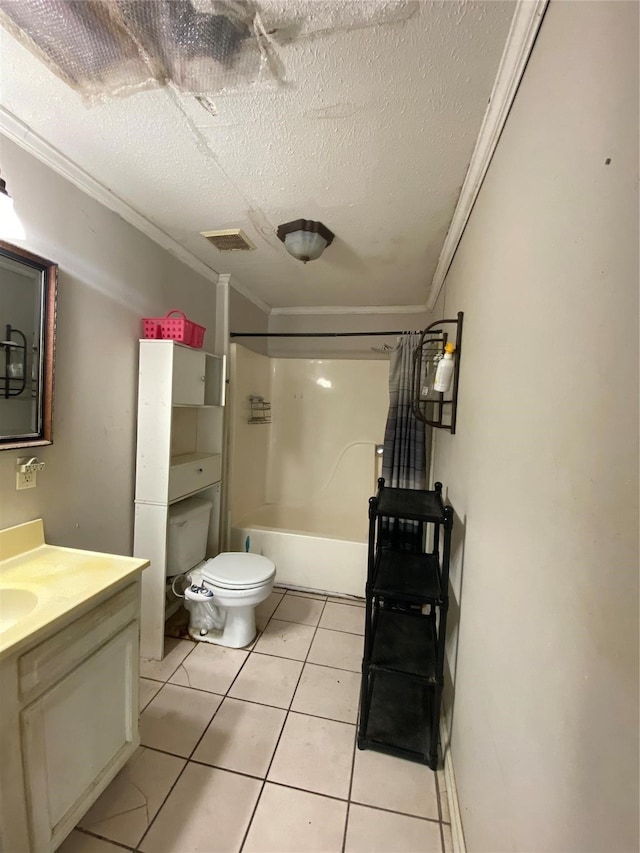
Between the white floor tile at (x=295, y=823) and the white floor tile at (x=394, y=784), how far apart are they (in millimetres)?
104

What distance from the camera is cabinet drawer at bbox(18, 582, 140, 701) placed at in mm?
901

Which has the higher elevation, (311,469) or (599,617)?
(599,617)

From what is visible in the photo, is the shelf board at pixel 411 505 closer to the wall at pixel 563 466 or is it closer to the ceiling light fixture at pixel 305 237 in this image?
the wall at pixel 563 466

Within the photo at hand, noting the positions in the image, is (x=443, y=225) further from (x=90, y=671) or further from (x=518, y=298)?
(x=90, y=671)

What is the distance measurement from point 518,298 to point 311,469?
2.77 metres

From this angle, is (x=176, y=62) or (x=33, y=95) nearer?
(x=176, y=62)

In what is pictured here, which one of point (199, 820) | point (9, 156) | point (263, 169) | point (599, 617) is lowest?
point (199, 820)

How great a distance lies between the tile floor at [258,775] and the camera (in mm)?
1142

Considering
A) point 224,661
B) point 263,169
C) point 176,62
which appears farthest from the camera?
point 224,661

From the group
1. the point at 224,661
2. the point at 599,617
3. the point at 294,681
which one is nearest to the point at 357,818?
the point at 294,681

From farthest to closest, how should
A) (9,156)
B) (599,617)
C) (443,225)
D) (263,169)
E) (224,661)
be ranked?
(224,661) → (443,225) → (263,169) → (9,156) → (599,617)

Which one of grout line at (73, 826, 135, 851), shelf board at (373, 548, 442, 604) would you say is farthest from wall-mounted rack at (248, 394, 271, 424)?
grout line at (73, 826, 135, 851)

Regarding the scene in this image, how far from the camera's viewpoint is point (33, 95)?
1.14m

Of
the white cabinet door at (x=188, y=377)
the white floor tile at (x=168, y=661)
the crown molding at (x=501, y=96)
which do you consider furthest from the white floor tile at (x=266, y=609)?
the crown molding at (x=501, y=96)
